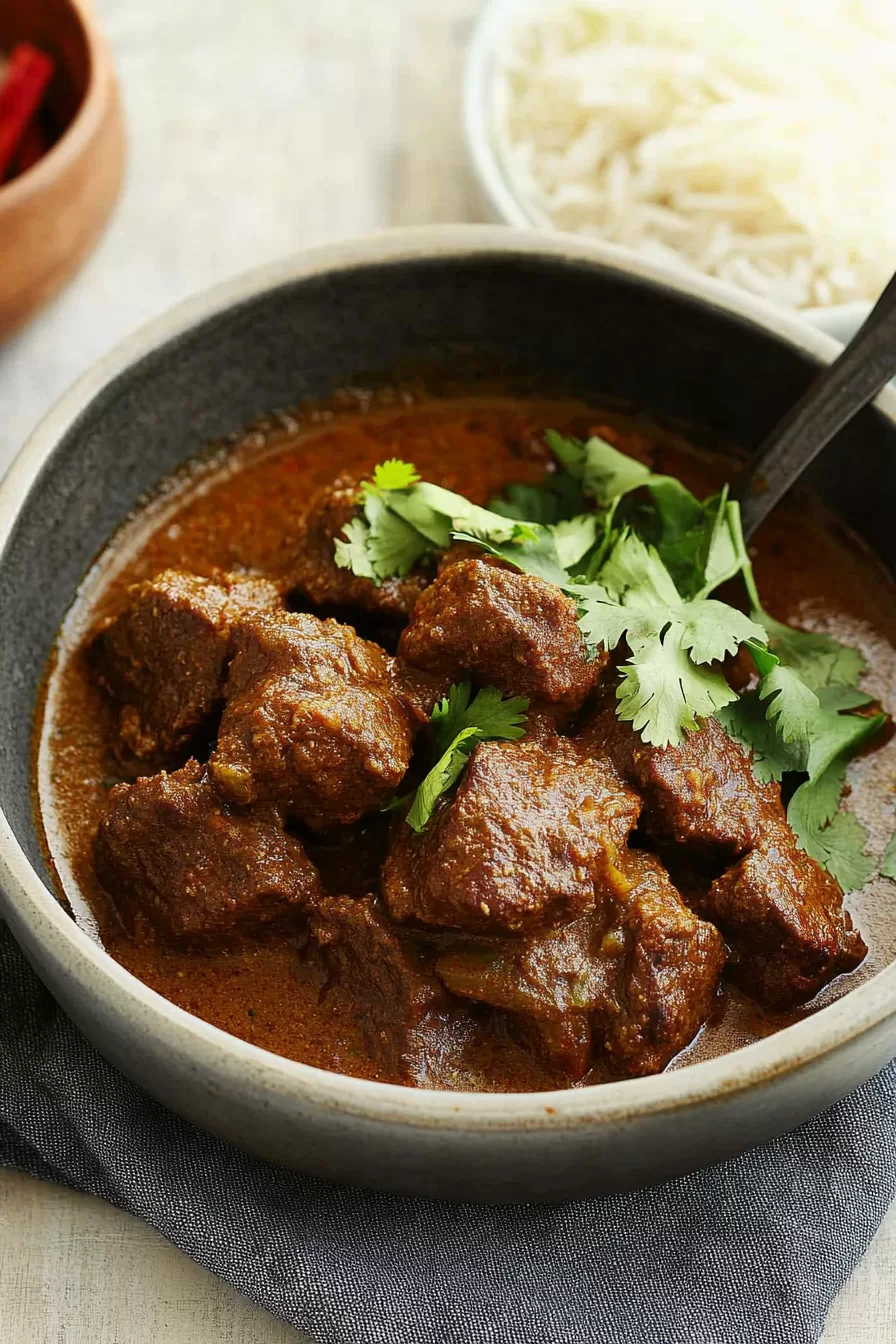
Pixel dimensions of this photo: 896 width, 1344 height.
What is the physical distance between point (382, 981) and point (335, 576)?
3.10ft

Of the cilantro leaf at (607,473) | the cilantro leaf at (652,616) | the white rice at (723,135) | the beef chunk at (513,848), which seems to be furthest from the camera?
the white rice at (723,135)

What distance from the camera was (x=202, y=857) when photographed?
296 centimetres

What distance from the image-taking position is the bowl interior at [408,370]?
11.5ft

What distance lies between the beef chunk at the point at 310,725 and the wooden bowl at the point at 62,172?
1.79 metres

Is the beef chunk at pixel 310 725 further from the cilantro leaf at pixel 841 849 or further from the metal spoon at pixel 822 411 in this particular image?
the metal spoon at pixel 822 411

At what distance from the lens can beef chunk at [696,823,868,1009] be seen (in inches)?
112

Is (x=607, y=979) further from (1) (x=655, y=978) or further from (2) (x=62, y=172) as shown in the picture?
(2) (x=62, y=172)

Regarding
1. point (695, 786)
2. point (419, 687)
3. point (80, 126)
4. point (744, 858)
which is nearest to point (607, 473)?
point (419, 687)

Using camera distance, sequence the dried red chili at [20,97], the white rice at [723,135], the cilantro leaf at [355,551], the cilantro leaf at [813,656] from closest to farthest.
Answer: the cilantro leaf at [355,551]
the cilantro leaf at [813,656]
the dried red chili at [20,97]
the white rice at [723,135]

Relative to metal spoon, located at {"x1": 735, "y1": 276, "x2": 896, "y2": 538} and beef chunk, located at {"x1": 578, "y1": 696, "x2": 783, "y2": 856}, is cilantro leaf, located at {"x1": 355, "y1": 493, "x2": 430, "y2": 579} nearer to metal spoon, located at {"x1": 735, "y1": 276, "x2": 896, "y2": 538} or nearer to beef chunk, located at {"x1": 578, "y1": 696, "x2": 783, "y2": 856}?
beef chunk, located at {"x1": 578, "y1": 696, "x2": 783, "y2": 856}

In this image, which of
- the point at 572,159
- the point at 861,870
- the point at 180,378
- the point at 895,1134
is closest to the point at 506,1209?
the point at 895,1134

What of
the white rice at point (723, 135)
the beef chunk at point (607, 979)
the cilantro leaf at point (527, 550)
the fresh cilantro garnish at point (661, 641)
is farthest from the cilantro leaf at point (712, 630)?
Result: the white rice at point (723, 135)

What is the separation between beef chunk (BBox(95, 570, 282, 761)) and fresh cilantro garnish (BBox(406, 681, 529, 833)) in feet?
1.66

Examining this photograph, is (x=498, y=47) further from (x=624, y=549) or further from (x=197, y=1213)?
(x=197, y=1213)
